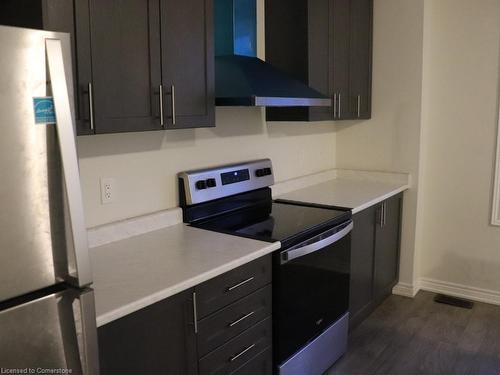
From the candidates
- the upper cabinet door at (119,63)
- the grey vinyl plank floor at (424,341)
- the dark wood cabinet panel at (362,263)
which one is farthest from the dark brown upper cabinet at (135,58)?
the grey vinyl plank floor at (424,341)

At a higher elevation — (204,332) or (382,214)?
(382,214)

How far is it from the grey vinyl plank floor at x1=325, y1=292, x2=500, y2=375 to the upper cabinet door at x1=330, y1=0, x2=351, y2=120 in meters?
1.42

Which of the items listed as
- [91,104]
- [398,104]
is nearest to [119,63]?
[91,104]

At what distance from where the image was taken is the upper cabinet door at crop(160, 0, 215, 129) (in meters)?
1.95

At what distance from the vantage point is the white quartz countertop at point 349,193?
2998 mm

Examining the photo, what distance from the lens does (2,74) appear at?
106 centimetres

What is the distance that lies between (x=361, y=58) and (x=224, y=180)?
1.53 meters

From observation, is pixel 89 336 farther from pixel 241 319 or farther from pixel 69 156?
pixel 241 319

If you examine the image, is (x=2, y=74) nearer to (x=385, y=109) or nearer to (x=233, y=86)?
(x=233, y=86)

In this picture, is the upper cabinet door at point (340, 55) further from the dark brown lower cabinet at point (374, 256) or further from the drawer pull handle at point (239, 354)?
the drawer pull handle at point (239, 354)

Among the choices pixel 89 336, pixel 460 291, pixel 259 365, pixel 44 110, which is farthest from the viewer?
pixel 460 291

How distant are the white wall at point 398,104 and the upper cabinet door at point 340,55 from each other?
0.41 m

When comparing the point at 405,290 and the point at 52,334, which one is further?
the point at 405,290

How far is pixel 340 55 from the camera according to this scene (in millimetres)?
3219
